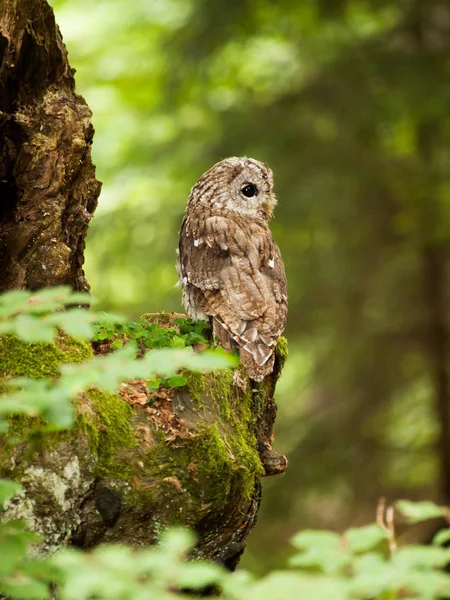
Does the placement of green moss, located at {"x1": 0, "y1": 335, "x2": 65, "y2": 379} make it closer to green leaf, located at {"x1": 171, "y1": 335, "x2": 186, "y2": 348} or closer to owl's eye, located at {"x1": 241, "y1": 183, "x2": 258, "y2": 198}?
green leaf, located at {"x1": 171, "y1": 335, "x2": 186, "y2": 348}

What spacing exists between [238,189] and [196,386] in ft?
7.33

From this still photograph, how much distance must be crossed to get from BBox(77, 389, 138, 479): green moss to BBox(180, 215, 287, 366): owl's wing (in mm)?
1030

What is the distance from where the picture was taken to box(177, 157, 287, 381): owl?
4648 millimetres

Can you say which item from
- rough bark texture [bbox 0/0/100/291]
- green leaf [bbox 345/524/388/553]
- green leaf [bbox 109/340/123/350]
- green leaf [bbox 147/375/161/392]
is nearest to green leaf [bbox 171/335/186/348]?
green leaf [bbox 109/340/123/350]

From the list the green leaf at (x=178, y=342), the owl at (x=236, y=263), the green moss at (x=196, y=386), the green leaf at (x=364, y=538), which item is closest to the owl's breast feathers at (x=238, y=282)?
the owl at (x=236, y=263)

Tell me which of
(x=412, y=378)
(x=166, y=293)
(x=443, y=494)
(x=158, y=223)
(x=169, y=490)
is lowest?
(x=169, y=490)

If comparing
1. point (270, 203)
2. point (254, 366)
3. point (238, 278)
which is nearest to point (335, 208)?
point (270, 203)

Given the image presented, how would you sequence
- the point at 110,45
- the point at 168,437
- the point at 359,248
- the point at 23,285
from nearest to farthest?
the point at 168,437 → the point at 23,285 → the point at 359,248 → the point at 110,45

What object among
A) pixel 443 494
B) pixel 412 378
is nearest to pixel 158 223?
pixel 412 378

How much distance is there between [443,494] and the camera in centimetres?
995

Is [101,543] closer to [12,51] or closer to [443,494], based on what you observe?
[12,51]

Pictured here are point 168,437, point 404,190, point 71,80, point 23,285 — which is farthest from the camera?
point 404,190

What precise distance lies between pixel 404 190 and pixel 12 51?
6.40 meters

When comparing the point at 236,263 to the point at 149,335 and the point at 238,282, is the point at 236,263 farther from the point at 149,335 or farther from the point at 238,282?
the point at 149,335
